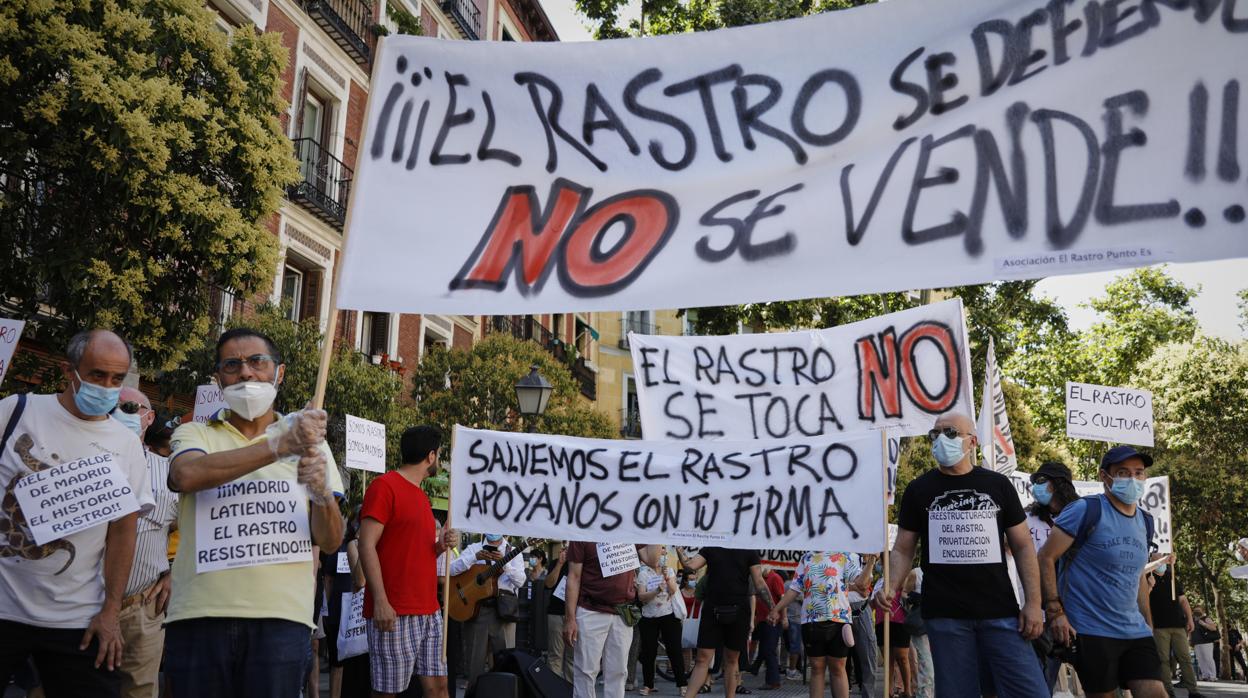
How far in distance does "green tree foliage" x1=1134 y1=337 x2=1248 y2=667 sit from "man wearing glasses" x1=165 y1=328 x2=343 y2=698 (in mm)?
33133

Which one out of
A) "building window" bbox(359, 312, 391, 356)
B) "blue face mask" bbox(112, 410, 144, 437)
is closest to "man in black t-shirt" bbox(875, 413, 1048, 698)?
"blue face mask" bbox(112, 410, 144, 437)

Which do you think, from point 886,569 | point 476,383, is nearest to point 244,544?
point 886,569

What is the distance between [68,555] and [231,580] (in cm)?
92

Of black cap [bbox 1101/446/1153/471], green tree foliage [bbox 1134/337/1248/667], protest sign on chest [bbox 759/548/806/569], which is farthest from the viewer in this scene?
green tree foliage [bbox 1134/337/1248/667]

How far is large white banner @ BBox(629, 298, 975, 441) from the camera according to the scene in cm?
993

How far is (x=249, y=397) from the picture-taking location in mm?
4031

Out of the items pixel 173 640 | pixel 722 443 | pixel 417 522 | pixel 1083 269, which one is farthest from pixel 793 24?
pixel 722 443

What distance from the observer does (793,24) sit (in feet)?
14.5

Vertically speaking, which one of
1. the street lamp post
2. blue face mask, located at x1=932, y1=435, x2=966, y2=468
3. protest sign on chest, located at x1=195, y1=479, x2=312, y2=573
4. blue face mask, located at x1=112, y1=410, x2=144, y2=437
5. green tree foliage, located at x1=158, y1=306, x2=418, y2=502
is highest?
green tree foliage, located at x1=158, y1=306, x2=418, y2=502

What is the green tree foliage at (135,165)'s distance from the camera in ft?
35.4

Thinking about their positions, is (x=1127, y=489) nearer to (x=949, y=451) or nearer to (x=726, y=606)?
(x=949, y=451)

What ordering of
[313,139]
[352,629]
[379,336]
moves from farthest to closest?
1. [379,336]
2. [313,139]
3. [352,629]

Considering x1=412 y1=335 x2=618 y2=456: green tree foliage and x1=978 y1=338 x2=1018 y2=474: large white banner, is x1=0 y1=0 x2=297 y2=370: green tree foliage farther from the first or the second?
x1=412 y1=335 x2=618 y2=456: green tree foliage

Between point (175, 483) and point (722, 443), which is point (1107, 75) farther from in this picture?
point (722, 443)
